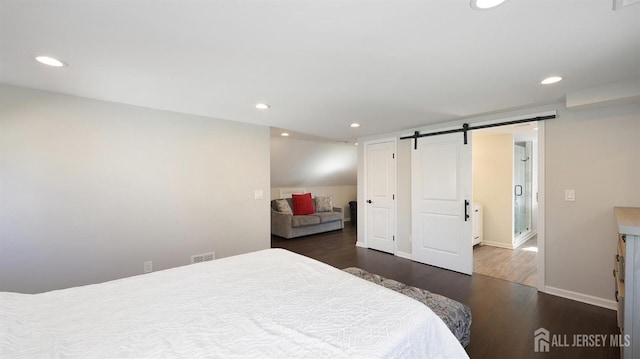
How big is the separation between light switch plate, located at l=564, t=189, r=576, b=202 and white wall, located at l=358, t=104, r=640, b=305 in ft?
0.09

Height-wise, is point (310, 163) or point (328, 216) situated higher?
point (310, 163)

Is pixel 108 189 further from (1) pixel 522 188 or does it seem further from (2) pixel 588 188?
(1) pixel 522 188

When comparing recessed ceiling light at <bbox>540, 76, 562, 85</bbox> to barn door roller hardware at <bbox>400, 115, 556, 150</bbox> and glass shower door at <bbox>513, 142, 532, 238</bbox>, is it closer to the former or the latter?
barn door roller hardware at <bbox>400, 115, 556, 150</bbox>

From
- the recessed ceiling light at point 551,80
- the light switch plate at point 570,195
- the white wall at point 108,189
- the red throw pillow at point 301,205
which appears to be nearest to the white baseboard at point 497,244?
the light switch plate at point 570,195

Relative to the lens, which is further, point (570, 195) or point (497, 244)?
point (497, 244)

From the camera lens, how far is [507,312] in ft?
8.32

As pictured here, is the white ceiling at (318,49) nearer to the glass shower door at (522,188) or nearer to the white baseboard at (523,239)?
the glass shower door at (522,188)

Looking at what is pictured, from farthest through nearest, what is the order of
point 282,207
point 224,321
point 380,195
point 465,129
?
1. point 282,207
2. point 380,195
3. point 465,129
4. point 224,321

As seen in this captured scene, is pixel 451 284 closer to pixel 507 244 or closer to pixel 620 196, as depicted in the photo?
pixel 620 196

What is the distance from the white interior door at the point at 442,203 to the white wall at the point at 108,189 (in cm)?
259

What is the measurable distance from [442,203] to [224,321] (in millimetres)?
3491

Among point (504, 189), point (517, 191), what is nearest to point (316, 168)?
point (504, 189)

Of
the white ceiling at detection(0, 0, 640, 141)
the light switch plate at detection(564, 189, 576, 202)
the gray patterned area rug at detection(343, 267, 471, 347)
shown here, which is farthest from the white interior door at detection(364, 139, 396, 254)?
the gray patterned area rug at detection(343, 267, 471, 347)

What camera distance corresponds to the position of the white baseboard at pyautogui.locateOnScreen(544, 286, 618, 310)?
2.57 metres
